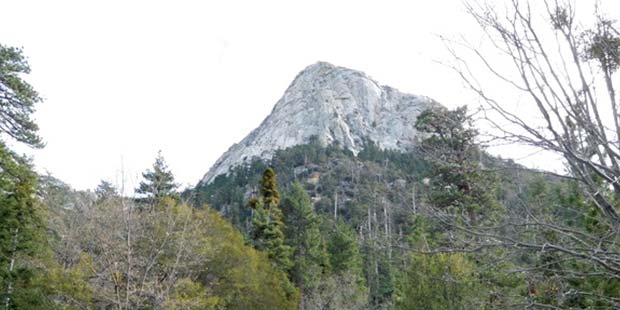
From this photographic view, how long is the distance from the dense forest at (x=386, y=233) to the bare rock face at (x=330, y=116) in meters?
63.5

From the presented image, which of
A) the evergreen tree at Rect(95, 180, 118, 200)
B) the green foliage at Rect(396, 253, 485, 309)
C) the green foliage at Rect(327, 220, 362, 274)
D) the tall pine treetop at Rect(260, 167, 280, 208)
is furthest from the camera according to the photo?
the green foliage at Rect(327, 220, 362, 274)

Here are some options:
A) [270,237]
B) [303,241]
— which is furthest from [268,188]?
[270,237]

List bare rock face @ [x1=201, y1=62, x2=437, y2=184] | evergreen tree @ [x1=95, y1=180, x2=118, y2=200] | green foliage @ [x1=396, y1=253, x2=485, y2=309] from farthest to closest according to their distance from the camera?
bare rock face @ [x1=201, y1=62, x2=437, y2=184] < evergreen tree @ [x1=95, y1=180, x2=118, y2=200] < green foliage @ [x1=396, y1=253, x2=485, y2=309]

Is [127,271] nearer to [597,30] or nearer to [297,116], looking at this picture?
[597,30]

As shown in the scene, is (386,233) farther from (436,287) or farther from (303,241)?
(303,241)

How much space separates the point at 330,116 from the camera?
4542 inches

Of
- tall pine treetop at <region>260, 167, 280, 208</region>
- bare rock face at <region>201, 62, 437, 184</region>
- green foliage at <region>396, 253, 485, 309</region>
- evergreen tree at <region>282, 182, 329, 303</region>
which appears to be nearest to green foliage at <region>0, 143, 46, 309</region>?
green foliage at <region>396, 253, 485, 309</region>

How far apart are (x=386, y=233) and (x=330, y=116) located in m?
109

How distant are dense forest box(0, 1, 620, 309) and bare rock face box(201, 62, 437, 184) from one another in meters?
63.5

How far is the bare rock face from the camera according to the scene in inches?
4370

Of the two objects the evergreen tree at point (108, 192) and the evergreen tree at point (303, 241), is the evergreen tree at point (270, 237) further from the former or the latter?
the evergreen tree at point (108, 192)

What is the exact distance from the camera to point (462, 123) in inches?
158

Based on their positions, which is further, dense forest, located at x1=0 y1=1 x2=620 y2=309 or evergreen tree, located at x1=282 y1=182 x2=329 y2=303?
evergreen tree, located at x1=282 y1=182 x2=329 y2=303

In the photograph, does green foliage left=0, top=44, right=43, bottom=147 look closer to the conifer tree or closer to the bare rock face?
the conifer tree
